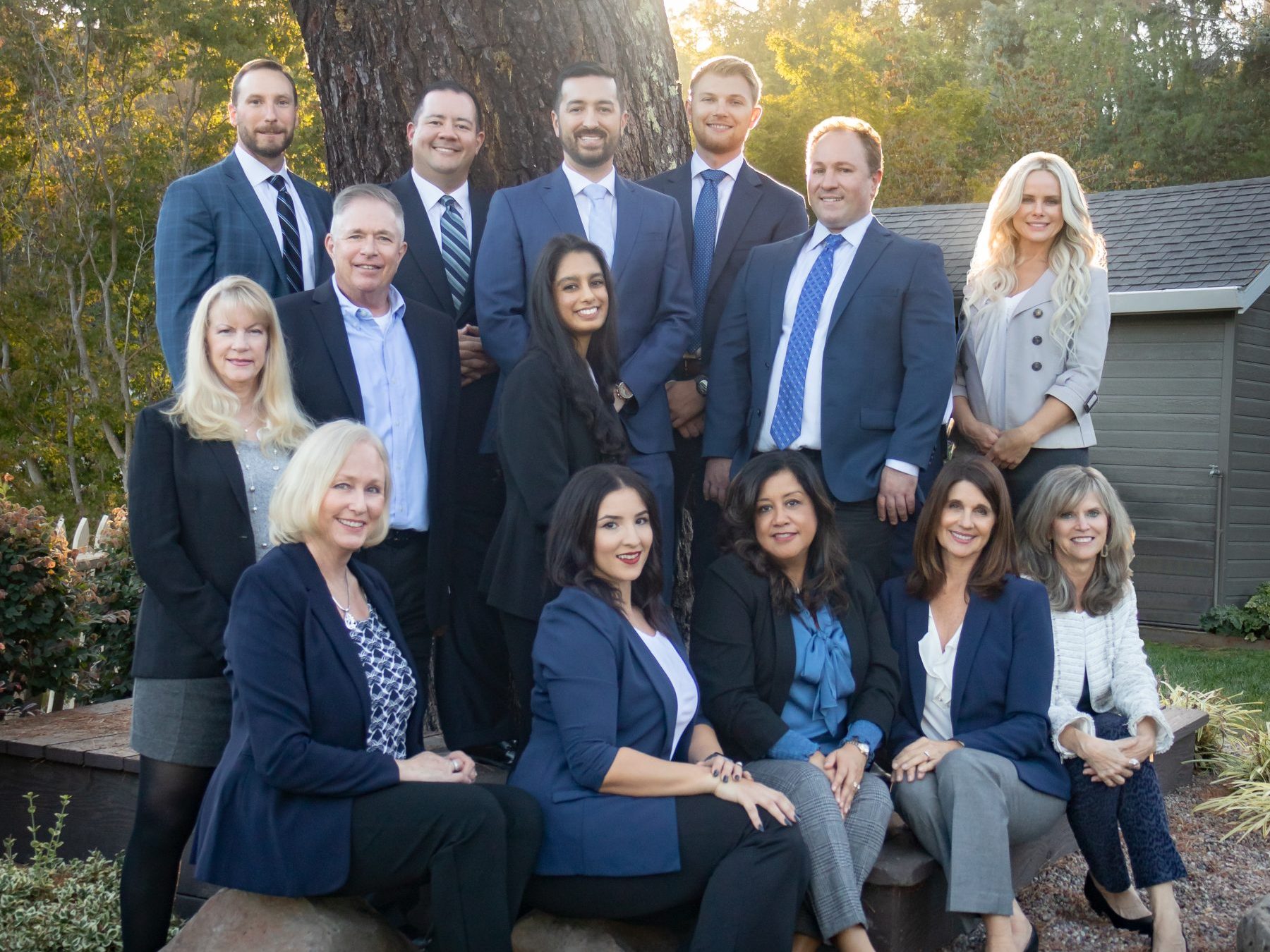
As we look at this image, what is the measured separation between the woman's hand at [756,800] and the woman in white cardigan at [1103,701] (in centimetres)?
111

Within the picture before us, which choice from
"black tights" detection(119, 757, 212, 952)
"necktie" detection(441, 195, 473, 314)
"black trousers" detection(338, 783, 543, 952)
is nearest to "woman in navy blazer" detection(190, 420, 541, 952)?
"black trousers" detection(338, 783, 543, 952)

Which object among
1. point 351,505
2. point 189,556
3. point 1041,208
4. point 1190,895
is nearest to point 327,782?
point 351,505

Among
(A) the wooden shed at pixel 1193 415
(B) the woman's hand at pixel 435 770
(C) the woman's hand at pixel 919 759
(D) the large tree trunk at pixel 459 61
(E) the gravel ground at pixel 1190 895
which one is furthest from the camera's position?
(A) the wooden shed at pixel 1193 415

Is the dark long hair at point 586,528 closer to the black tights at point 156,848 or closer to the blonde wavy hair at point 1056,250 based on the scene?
the black tights at point 156,848

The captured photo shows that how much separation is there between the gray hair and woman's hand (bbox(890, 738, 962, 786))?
2.15 ft

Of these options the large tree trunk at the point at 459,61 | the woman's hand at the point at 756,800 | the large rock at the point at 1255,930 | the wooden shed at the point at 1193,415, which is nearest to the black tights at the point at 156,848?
the woman's hand at the point at 756,800

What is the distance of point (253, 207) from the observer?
405 cm

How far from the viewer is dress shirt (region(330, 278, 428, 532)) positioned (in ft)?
12.3

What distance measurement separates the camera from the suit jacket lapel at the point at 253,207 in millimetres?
4047

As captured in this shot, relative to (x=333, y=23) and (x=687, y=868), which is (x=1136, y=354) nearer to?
(x=333, y=23)

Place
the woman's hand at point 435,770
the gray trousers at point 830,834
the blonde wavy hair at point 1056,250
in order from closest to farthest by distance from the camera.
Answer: the woman's hand at point 435,770
the gray trousers at point 830,834
the blonde wavy hair at point 1056,250

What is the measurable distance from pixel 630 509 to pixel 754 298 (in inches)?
47.5

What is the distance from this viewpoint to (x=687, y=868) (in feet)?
10.0

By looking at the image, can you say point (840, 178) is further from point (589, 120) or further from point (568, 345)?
point (568, 345)
